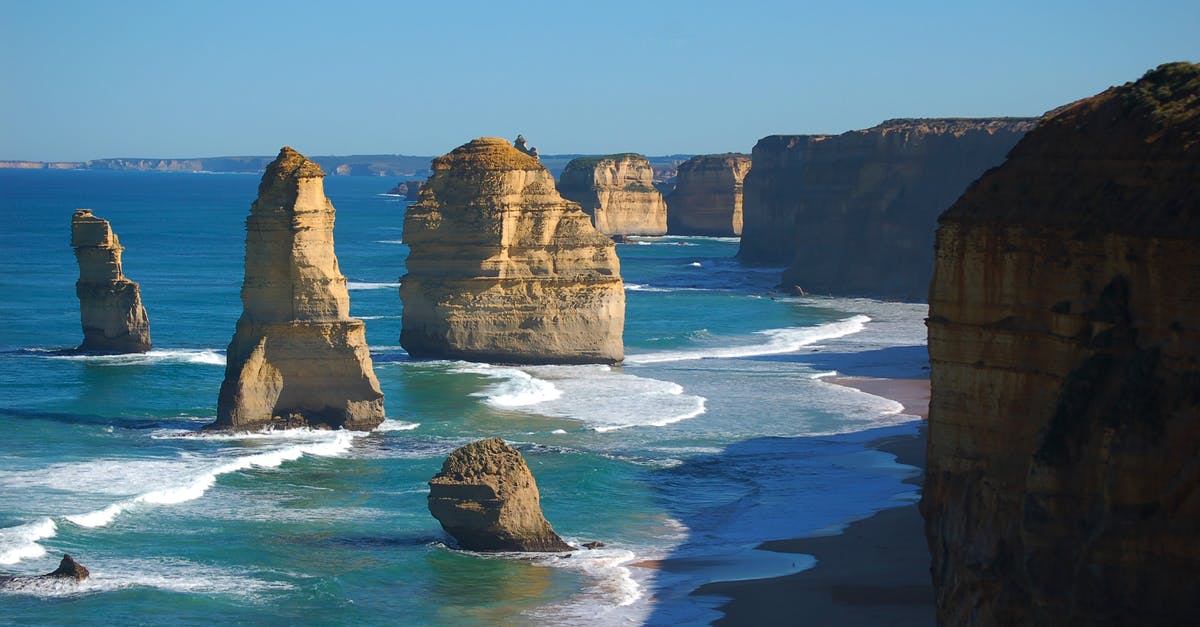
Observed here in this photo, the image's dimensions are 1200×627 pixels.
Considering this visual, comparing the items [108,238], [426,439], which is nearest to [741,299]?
[108,238]

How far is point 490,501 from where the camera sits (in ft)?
83.6

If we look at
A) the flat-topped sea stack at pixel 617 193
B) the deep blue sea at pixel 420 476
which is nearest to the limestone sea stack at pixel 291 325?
the deep blue sea at pixel 420 476

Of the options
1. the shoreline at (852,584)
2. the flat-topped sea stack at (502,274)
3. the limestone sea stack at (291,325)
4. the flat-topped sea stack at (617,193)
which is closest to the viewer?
the shoreline at (852,584)

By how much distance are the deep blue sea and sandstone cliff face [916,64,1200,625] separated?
7563 mm

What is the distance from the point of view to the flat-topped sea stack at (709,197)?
13462cm

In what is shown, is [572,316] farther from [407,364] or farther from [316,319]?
[316,319]

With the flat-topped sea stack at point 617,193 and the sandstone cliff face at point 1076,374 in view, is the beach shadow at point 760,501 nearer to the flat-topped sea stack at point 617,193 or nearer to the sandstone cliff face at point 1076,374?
the sandstone cliff face at point 1076,374

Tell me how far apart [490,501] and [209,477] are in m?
8.05

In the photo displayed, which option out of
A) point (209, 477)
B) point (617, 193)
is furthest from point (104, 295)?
point (617, 193)

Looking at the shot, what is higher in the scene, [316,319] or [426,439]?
[316,319]

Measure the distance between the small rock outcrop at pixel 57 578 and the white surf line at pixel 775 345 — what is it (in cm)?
2876

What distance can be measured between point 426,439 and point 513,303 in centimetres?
1235

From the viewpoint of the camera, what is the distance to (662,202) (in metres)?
143

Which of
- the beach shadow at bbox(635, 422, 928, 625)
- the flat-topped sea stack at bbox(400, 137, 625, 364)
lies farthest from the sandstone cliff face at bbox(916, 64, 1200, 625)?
the flat-topped sea stack at bbox(400, 137, 625, 364)
